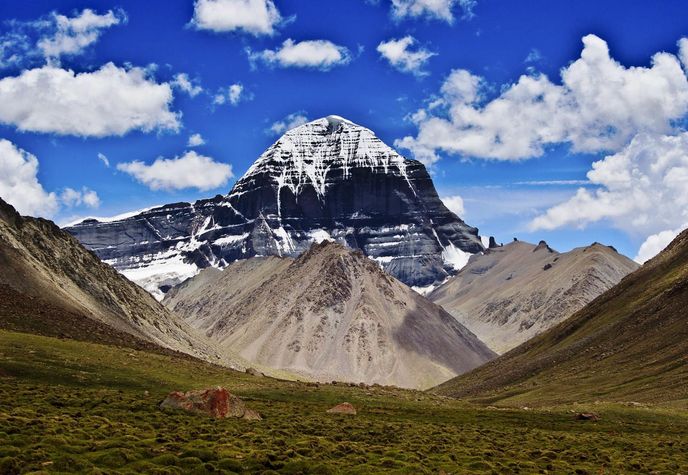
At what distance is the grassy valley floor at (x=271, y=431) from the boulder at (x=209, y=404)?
1878 mm

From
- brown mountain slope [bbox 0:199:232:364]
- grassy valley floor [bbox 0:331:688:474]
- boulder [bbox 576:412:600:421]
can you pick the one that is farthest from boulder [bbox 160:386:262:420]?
brown mountain slope [bbox 0:199:232:364]

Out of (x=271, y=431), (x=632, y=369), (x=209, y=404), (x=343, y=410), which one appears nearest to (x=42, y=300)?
(x=343, y=410)

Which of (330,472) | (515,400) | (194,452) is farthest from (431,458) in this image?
(515,400)

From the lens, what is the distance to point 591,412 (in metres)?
101

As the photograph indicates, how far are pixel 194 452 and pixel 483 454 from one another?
73.9ft

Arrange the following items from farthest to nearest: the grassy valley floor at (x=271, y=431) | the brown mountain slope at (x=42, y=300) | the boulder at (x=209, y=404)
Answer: the brown mountain slope at (x=42, y=300), the boulder at (x=209, y=404), the grassy valley floor at (x=271, y=431)

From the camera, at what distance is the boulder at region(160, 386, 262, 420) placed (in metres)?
73.0

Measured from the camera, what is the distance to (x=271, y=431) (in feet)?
215

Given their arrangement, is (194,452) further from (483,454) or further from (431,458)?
(483,454)

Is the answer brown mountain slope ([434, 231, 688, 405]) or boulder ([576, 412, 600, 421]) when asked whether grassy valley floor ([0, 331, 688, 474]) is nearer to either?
boulder ([576, 412, 600, 421])

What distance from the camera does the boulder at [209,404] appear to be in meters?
73.0

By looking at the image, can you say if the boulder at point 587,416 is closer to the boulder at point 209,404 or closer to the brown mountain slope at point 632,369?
the brown mountain slope at point 632,369

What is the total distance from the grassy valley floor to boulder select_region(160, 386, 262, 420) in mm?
1878

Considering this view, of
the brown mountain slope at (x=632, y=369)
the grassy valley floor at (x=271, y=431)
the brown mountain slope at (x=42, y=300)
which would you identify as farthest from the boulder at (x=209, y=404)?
the brown mountain slope at (x=632, y=369)
